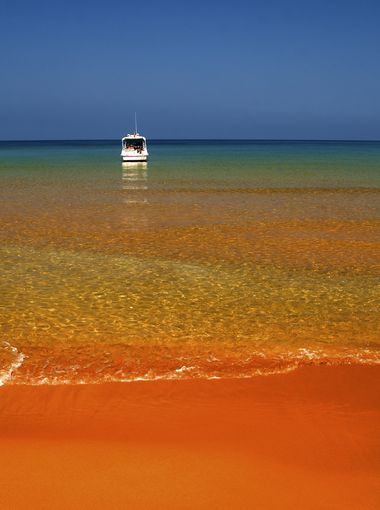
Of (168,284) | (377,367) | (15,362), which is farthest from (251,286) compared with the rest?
(15,362)

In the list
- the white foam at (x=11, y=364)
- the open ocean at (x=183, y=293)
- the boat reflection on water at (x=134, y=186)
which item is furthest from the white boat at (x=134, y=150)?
the white foam at (x=11, y=364)

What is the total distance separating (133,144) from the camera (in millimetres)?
48938

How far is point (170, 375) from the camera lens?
19.7 feet

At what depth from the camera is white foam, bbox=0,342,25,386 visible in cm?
591

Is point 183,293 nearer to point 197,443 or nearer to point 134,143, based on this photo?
point 197,443

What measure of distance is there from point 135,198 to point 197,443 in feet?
64.4

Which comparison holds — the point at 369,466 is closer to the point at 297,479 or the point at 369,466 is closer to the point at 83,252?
the point at 297,479

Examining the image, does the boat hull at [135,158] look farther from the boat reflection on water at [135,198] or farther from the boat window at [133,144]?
the boat reflection on water at [135,198]

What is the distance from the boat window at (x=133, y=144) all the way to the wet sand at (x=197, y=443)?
143ft

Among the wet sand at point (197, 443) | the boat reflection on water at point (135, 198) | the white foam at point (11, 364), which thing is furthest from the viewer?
the boat reflection on water at point (135, 198)

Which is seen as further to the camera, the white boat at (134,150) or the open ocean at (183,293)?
the white boat at (134,150)

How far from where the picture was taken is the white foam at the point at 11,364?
5906 millimetres

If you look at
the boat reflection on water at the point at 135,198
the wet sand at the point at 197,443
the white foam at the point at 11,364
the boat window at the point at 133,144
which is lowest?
the white foam at the point at 11,364

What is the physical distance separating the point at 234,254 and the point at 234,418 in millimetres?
7217
